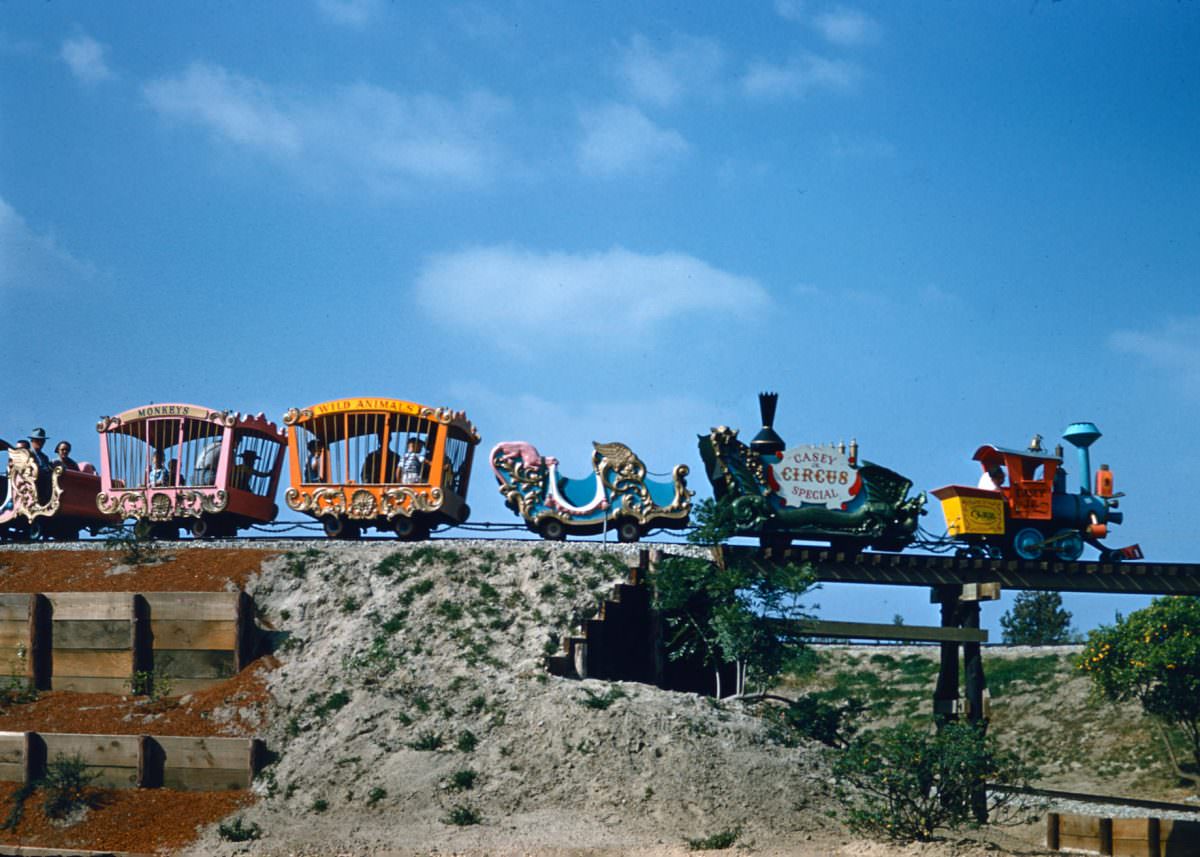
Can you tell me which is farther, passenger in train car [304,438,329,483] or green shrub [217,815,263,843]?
passenger in train car [304,438,329,483]

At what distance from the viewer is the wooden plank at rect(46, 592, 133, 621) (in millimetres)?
28734

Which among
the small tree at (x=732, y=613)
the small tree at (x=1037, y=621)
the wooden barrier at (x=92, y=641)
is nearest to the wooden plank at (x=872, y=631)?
the small tree at (x=732, y=613)

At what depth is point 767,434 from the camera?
1316 inches

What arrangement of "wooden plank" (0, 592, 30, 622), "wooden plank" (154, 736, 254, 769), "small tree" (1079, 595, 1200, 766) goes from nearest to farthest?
1. "wooden plank" (154, 736, 254, 769)
2. "wooden plank" (0, 592, 30, 622)
3. "small tree" (1079, 595, 1200, 766)

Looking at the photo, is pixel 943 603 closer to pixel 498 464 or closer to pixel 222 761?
pixel 498 464

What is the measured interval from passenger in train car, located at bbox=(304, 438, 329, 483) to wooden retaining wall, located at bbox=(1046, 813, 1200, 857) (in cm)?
1895

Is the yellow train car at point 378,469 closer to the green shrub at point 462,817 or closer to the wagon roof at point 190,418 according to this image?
the wagon roof at point 190,418

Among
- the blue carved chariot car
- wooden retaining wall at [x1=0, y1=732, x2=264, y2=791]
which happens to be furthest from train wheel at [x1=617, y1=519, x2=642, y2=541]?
wooden retaining wall at [x1=0, y1=732, x2=264, y2=791]

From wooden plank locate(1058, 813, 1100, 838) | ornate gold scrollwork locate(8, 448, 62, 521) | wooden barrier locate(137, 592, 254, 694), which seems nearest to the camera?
wooden plank locate(1058, 813, 1100, 838)

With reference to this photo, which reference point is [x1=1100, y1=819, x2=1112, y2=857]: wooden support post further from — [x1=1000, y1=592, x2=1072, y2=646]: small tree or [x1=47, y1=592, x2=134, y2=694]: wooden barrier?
[x1=1000, y1=592, x2=1072, y2=646]: small tree

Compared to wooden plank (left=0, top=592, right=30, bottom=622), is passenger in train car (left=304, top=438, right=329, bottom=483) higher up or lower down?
higher up

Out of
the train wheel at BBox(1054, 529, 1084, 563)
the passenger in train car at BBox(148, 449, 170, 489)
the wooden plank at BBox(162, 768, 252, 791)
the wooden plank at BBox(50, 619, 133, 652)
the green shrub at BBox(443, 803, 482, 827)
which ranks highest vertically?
the passenger in train car at BBox(148, 449, 170, 489)

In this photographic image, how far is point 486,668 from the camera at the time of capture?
2784 cm

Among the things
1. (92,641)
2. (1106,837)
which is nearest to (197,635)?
(92,641)
